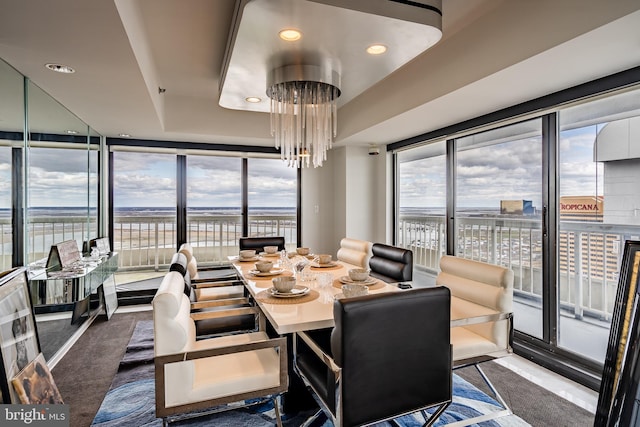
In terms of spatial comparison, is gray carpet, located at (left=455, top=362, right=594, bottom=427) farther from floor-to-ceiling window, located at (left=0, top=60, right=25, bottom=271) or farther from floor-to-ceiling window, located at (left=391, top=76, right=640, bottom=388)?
floor-to-ceiling window, located at (left=0, top=60, right=25, bottom=271)

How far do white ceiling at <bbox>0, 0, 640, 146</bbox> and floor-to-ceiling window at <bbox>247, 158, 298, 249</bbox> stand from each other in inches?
68.1

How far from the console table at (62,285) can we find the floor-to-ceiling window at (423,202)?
12.6 ft

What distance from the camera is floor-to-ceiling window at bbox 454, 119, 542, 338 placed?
3.17 m

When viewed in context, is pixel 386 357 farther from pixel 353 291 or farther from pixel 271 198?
pixel 271 198

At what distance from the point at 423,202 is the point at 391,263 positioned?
1.82 metres

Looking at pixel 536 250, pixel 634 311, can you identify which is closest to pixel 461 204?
pixel 536 250

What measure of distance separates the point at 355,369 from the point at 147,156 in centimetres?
473

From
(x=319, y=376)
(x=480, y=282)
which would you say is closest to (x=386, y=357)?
(x=319, y=376)

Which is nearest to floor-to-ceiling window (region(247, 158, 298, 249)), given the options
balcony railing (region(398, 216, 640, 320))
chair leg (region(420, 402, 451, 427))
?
balcony railing (region(398, 216, 640, 320))

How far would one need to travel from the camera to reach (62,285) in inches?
105

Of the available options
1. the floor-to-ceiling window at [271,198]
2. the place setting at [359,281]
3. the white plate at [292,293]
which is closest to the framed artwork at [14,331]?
the white plate at [292,293]

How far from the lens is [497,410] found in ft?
7.06

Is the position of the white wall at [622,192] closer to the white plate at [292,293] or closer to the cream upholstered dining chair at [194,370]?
the white plate at [292,293]

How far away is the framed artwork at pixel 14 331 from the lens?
1317mm
